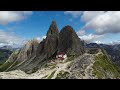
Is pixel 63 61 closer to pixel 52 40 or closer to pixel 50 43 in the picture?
pixel 50 43

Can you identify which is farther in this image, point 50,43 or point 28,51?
point 28,51

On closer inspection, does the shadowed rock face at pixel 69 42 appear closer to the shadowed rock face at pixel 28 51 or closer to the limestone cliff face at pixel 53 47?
the limestone cliff face at pixel 53 47

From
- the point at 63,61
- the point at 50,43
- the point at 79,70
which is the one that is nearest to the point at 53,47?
the point at 50,43

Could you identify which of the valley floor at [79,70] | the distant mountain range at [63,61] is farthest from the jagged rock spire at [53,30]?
the valley floor at [79,70]

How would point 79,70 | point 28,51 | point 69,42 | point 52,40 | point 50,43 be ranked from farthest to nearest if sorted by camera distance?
point 28,51 < point 52,40 < point 50,43 < point 69,42 < point 79,70

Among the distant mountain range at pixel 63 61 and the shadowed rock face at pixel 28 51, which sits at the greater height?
the shadowed rock face at pixel 28 51

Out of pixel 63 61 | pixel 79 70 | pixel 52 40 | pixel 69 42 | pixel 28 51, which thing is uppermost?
pixel 52 40

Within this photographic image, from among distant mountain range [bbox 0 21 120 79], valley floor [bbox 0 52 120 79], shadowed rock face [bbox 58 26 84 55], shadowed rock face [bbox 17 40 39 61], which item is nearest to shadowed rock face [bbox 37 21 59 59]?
distant mountain range [bbox 0 21 120 79]
